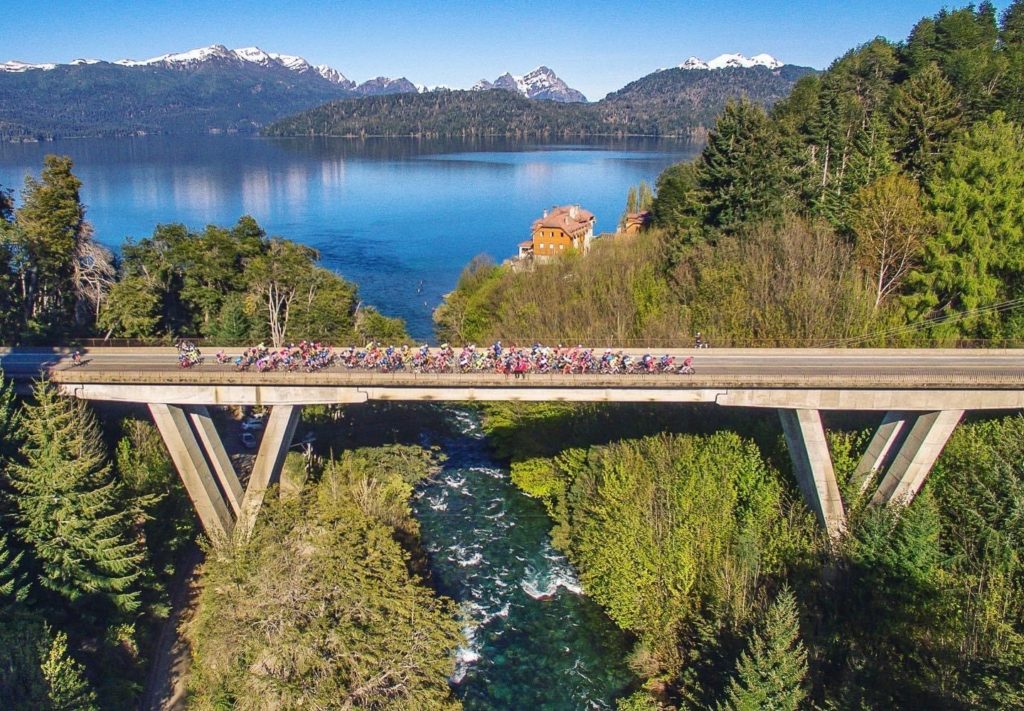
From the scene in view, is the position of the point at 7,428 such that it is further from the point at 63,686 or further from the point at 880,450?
the point at 880,450

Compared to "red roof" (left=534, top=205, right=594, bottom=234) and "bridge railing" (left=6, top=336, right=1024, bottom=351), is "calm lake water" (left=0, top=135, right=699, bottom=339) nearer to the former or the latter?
"red roof" (left=534, top=205, right=594, bottom=234)

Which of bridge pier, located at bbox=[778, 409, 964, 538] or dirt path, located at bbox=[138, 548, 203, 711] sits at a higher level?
bridge pier, located at bbox=[778, 409, 964, 538]

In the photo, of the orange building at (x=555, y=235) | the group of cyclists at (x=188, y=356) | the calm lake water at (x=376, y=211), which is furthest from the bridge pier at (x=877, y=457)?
the orange building at (x=555, y=235)

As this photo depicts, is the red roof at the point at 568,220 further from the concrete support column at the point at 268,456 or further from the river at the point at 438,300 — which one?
the concrete support column at the point at 268,456

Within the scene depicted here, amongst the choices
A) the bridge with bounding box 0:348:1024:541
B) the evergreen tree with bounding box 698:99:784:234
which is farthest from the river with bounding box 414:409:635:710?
the evergreen tree with bounding box 698:99:784:234

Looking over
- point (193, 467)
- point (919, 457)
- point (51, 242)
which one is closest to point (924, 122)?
point (919, 457)

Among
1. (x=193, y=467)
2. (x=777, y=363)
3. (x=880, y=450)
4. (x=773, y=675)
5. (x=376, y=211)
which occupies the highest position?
(x=376, y=211)

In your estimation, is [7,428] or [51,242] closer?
[7,428]
